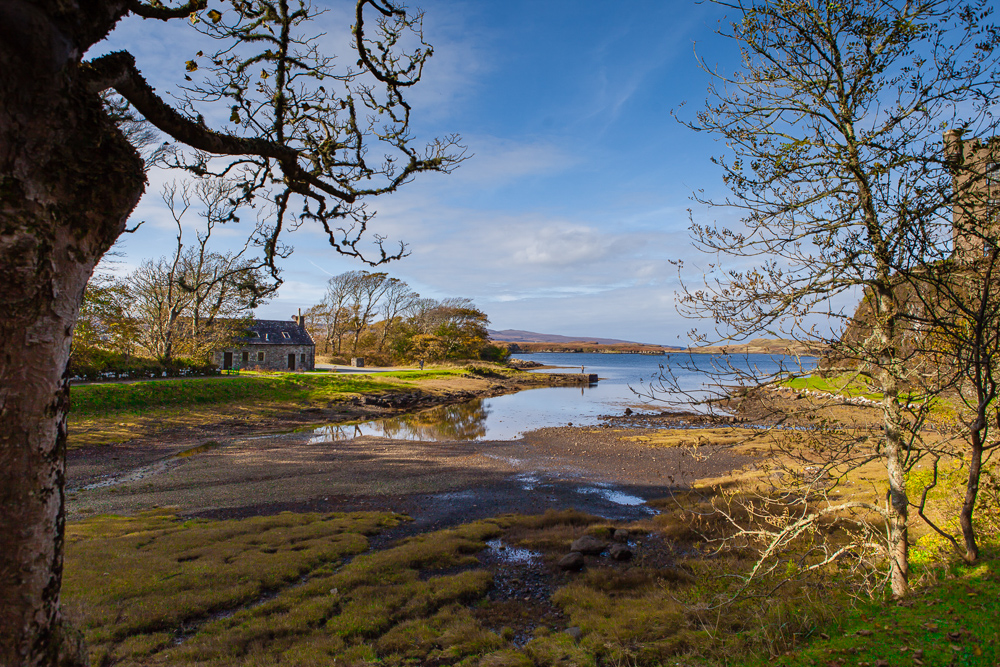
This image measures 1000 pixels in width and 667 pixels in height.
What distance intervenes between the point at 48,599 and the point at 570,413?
3302 cm

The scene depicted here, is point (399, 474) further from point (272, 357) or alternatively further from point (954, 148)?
point (272, 357)

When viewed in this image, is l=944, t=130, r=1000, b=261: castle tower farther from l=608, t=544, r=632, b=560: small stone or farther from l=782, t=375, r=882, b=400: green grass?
l=608, t=544, r=632, b=560: small stone

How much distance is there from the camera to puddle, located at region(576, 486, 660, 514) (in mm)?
12648

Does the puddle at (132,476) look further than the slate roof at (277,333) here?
No

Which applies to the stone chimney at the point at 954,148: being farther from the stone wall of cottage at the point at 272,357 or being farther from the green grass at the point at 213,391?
the stone wall of cottage at the point at 272,357

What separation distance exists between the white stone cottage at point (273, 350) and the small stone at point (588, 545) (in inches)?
1651

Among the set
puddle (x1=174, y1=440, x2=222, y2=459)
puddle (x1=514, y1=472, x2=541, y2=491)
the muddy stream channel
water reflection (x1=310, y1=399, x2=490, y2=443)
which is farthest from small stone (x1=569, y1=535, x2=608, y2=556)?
puddle (x1=174, y1=440, x2=222, y2=459)

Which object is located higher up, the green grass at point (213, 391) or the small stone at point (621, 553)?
the green grass at point (213, 391)

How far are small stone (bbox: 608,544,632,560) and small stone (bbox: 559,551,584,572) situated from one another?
0.69 meters

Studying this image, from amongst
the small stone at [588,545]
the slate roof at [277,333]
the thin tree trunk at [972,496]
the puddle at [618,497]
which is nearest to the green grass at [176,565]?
the small stone at [588,545]

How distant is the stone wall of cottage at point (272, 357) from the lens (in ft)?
149

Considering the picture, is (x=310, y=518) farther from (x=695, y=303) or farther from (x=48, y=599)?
(x=695, y=303)

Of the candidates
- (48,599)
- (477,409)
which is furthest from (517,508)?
(477,409)

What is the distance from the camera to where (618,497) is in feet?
44.8
